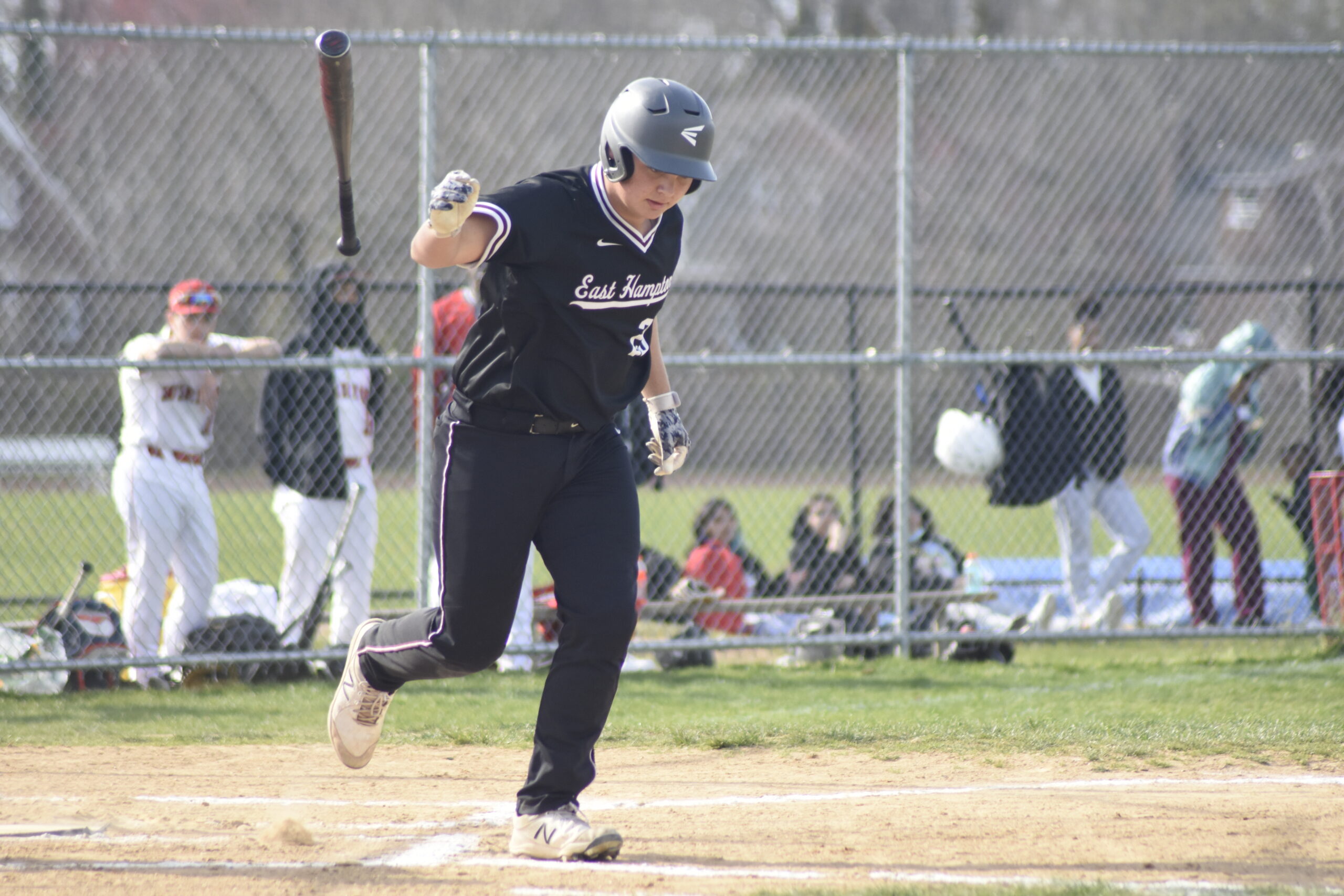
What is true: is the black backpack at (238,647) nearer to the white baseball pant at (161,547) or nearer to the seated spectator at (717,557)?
the white baseball pant at (161,547)

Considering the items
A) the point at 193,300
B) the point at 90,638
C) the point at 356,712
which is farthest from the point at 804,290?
the point at 356,712

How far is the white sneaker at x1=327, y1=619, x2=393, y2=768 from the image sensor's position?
3.62 meters

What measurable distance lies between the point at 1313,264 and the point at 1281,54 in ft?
10.8

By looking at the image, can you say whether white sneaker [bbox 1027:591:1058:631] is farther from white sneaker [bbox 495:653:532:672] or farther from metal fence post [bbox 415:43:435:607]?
metal fence post [bbox 415:43:435:607]

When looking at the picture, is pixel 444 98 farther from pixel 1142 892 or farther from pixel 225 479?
pixel 1142 892

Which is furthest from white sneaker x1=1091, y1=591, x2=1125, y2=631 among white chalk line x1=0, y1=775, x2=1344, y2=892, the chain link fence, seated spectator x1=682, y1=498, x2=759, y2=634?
white chalk line x1=0, y1=775, x2=1344, y2=892

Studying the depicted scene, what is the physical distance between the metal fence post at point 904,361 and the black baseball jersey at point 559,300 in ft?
10.7

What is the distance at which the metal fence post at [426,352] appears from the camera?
5.95 metres

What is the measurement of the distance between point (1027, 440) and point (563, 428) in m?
4.84

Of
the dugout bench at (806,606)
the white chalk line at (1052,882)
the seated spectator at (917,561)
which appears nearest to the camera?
the white chalk line at (1052,882)

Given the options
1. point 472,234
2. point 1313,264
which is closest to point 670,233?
point 472,234

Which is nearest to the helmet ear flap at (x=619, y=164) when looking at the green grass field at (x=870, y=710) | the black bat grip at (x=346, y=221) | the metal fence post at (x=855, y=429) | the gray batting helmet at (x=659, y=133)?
the gray batting helmet at (x=659, y=133)

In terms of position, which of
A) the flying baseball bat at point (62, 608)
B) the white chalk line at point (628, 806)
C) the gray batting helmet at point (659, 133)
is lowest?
the flying baseball bat at point (62, 608)

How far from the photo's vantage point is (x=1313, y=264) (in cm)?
916
